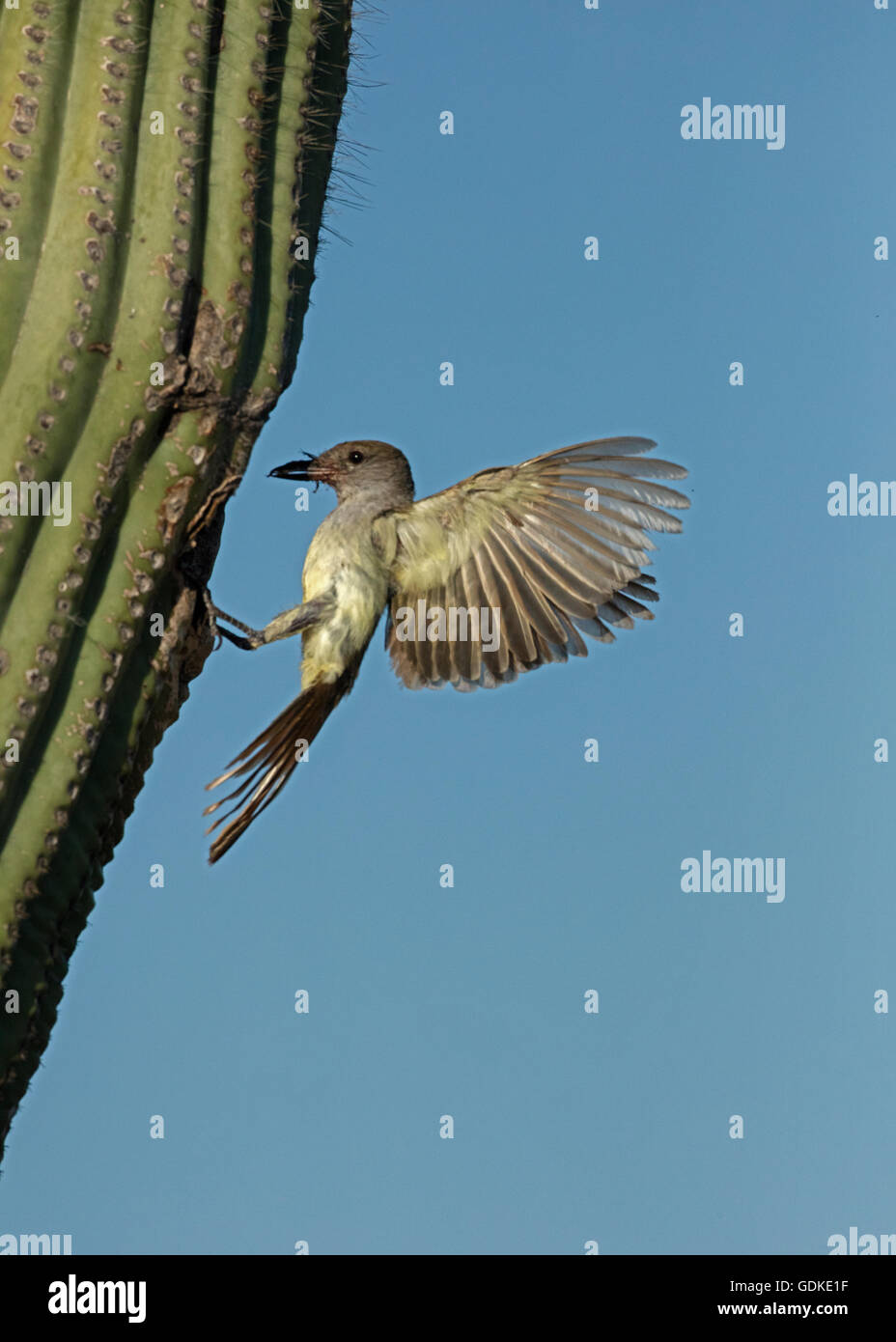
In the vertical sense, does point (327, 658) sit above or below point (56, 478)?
below

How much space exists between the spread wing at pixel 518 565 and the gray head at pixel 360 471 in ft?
0.45

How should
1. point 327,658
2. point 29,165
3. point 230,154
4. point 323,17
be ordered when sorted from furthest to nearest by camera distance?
point 327,658, point 323,17, point 230,154, point 29,165

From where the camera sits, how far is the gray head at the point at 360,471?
3.92m

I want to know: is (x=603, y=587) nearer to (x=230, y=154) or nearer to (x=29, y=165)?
(x=230, y=154)

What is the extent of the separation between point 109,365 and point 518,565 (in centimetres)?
150

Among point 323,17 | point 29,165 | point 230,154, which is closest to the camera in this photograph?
point 29,165

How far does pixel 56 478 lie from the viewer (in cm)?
262

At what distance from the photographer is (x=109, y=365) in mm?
2639

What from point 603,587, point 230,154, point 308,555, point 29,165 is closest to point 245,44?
point 230,154

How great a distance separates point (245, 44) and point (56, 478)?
0.97 meters

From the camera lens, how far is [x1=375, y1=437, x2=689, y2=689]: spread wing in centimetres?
375
